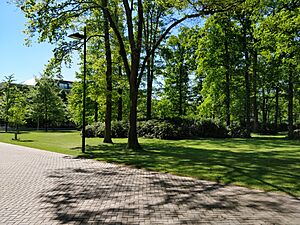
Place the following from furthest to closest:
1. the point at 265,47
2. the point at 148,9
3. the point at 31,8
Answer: the point at 148,9
the point at 265,47
the point at 31,8

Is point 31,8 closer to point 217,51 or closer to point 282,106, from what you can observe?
point 217,51

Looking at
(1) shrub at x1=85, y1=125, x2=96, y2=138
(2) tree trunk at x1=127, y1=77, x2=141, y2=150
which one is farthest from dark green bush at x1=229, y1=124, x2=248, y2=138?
(2) tree trunk at x1=127, y1=77, x2=141, y2=150

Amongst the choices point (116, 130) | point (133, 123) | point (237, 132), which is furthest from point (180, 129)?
point (133, 123)

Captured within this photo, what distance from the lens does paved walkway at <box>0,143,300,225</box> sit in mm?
5816

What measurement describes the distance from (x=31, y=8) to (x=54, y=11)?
1.22 m

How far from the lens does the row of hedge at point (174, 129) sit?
27.6 metres

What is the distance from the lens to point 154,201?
7035 millimetres

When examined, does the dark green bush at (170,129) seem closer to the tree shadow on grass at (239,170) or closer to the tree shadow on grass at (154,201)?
the tree shadow on grass at (239,170)

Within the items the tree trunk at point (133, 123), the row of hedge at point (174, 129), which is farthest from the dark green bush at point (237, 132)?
the tree trunk at point (133, 123)

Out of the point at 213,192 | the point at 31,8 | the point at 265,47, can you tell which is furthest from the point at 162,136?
the point at 213,192

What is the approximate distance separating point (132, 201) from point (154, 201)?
506 millimetres

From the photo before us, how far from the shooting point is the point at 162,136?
27.5 m

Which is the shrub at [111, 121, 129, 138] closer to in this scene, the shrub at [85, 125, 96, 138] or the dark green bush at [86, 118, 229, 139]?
the dark green bush at [86, 118, 229, 139]

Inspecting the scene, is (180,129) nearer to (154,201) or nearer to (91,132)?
(91,132)
